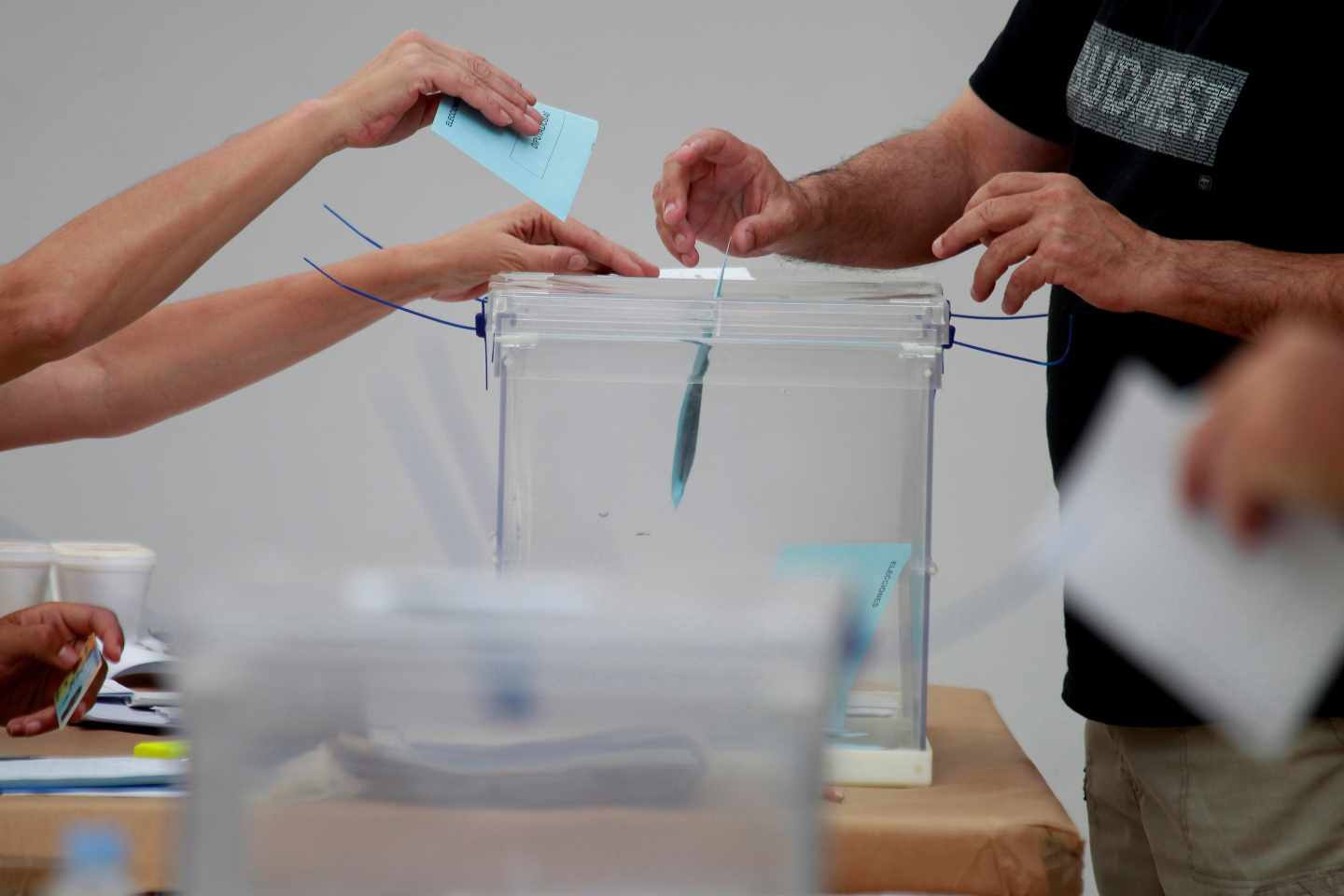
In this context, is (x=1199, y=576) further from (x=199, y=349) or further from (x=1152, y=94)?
(x=199, y=349)

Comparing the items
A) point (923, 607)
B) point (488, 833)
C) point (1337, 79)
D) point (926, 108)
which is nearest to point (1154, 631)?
point (488, 833)

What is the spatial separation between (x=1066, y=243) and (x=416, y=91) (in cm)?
60

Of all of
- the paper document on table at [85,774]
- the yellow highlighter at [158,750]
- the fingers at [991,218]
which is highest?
the fingers at [991,218]

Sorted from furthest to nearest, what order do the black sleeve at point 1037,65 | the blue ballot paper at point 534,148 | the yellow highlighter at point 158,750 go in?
the black sleeve at point 1037,65 < the blue ballot paper at point 534,148 < the yellow highlighter at point 158,750

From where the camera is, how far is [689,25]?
2555 millimetres

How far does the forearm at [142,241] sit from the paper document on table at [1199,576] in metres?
0.88

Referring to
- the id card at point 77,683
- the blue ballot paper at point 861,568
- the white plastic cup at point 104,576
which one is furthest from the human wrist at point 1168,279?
the white plastic cup at point 104,576

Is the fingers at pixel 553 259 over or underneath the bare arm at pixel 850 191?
underneath

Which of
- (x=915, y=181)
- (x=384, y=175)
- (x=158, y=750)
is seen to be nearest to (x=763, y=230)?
(x=915, y=181)

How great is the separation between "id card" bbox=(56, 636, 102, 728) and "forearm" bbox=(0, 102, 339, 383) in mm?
257

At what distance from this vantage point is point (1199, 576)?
1.43 ft

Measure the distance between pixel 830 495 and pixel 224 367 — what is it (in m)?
0.84

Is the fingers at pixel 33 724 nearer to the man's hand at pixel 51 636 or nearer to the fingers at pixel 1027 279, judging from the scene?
the man's hand at pixel 51 636

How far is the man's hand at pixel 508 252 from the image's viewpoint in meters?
1.27
